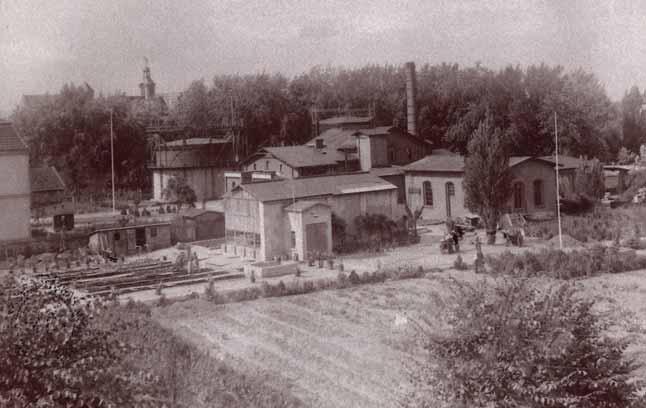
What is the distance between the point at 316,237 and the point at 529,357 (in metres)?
18.1

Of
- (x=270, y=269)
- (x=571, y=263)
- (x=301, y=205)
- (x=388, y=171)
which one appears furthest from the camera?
(x=388, y=171)

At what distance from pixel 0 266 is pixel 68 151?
25326 mm

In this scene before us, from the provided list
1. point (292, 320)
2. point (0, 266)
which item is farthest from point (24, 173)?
point (292, 320)

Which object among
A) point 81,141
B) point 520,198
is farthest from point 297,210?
point 81,141

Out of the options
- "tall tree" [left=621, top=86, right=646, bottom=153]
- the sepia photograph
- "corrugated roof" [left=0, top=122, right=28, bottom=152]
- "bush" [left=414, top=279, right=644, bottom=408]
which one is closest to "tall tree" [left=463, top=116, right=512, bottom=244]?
the sepia photograph

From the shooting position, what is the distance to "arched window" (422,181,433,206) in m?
34.3

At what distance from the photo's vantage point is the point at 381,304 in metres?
18.7

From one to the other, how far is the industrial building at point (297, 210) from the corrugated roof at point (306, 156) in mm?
7229

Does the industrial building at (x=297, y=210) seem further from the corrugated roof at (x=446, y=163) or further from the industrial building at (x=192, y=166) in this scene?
the industrial building at (x=192, y=166)

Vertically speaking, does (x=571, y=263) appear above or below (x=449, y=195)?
below

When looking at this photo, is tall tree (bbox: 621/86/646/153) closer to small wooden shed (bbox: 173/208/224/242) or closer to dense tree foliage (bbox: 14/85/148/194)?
dense tree foliage (bbox: 14/85/148/194)

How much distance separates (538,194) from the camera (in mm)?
32656

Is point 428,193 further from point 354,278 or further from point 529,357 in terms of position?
point 529,357

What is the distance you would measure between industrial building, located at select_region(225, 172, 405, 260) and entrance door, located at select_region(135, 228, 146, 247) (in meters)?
3.29
